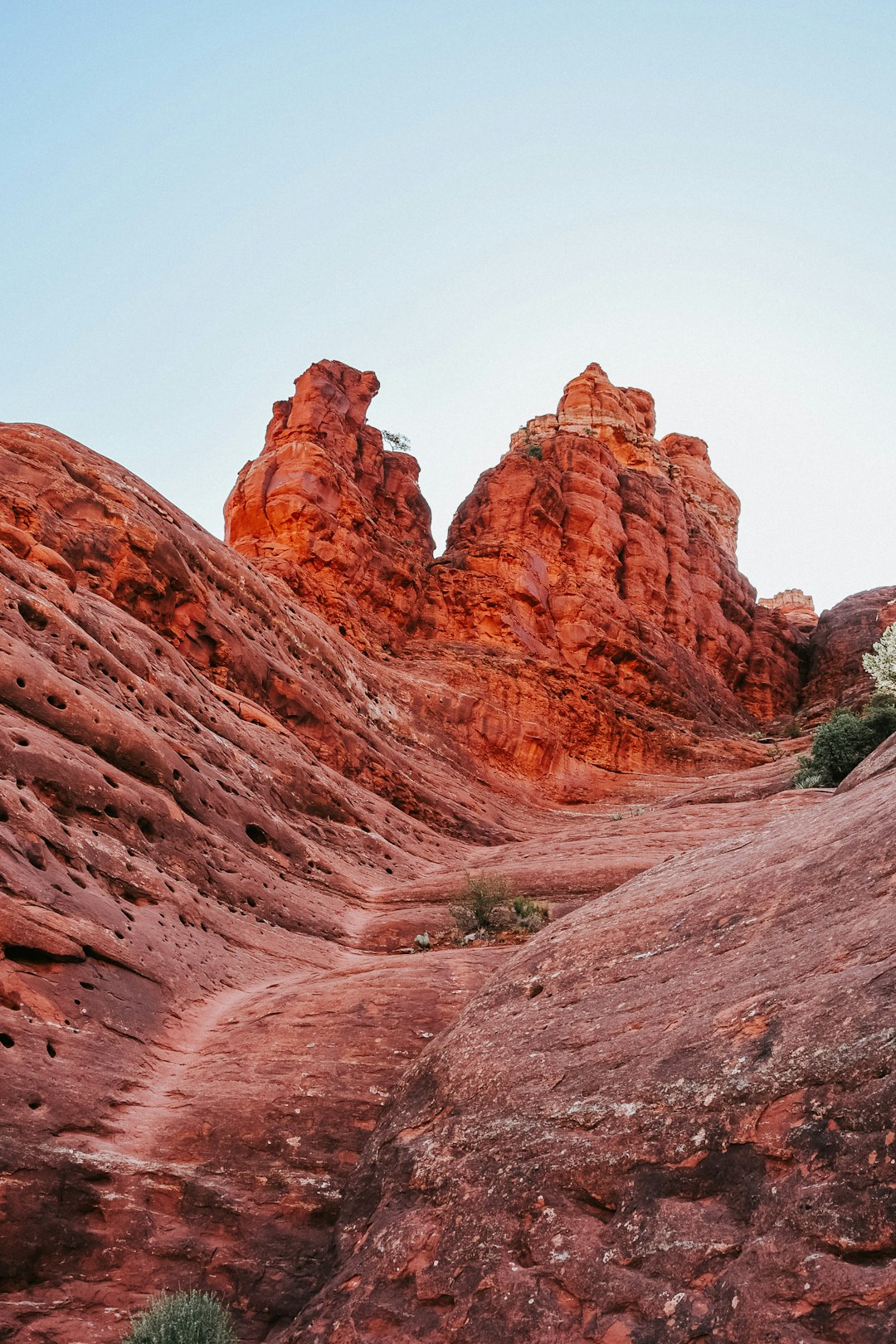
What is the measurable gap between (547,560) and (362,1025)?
53.3m

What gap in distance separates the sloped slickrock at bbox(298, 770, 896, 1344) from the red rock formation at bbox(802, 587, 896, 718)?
6031 centimetres

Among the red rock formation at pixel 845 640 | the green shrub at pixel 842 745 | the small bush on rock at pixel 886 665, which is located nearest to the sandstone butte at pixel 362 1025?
the green shrub at pixel 842 745

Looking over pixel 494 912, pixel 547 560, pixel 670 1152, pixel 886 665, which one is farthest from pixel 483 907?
pixel 547 560

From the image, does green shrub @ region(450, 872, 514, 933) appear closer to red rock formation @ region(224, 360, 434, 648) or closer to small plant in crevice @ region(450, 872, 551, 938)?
small plant in crevice @ region(450, 872, 551, 938)

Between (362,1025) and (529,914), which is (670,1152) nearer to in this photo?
(362,1025)

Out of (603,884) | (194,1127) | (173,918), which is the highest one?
(603,884)

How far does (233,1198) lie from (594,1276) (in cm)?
387

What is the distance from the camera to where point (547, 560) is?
62.1m

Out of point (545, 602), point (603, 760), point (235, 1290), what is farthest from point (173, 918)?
point (545, 602)

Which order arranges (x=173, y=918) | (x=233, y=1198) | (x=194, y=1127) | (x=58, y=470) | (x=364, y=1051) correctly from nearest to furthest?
(x=233, y=1198) < (x=194, y=1127) < (x=364, y=1051) < (x=173, y=918) < (x=58, y=470)

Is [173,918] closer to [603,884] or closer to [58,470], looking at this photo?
[603,884]

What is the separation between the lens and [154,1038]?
10688 millimetres

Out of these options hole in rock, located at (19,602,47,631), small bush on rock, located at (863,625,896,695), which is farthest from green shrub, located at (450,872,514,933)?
small bush on rock, located at (863,625,896,695)

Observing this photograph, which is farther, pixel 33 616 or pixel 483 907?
pixel 33 616
